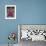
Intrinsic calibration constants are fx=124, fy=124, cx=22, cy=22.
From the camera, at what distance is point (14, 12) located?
12.8ft

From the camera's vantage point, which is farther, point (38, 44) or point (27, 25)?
point (27, 25)

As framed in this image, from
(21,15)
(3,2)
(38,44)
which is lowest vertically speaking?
(38,44)

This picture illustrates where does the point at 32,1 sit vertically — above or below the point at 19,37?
above

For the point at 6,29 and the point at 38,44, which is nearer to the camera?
the point at 38,44

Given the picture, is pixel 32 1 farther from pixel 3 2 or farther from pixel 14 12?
pixel 3 2

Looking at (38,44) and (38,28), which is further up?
(38,28)

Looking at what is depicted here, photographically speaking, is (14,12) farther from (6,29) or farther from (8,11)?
(6,29)

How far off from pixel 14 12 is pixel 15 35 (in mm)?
720

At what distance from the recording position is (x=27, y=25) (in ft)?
12.5

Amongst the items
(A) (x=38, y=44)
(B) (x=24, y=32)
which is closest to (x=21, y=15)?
(B) (x=24, y=32)

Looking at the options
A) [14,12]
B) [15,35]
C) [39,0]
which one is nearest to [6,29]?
[15,35]

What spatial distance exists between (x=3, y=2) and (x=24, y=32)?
1151 millimetres

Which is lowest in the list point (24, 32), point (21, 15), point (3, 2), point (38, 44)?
point (38, 44)

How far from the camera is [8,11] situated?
3904 millimetres
